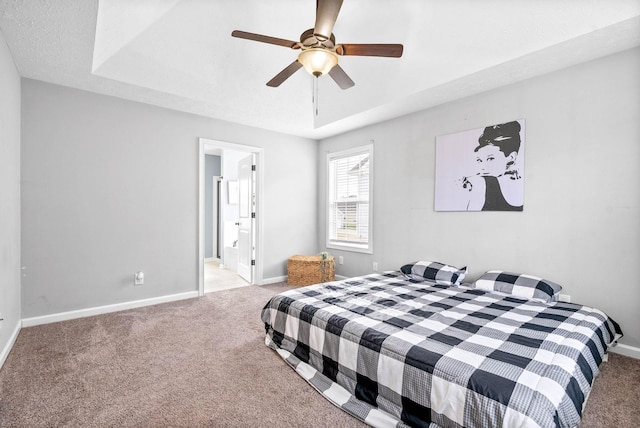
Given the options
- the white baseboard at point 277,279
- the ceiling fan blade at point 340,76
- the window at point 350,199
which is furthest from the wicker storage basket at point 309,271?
the ceiling fan blade at point 340,76

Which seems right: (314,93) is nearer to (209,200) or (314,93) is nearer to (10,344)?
(10,344)

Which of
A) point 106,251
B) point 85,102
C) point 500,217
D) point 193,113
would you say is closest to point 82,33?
point 85,102

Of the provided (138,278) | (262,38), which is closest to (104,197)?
(138,278)

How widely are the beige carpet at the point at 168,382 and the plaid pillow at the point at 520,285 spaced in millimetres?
592

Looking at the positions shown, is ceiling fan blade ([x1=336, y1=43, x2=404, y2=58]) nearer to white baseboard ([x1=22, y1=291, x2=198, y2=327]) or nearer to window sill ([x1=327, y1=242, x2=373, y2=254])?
window sill ([x1=327, y1=242, x2=373, y2=254])

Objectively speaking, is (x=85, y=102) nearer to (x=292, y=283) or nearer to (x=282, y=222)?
(x=282, y=222)

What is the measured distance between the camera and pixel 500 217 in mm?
3107

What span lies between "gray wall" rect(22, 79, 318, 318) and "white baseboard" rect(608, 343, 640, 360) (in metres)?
4.34

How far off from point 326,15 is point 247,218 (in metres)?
3.61

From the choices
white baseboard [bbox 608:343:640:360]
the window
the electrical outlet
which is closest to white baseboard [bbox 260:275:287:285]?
the window

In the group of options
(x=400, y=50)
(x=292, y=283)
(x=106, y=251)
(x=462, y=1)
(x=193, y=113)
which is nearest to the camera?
(x=400, y=50)

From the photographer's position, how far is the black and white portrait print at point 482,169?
298cm

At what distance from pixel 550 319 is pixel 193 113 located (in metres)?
4.28

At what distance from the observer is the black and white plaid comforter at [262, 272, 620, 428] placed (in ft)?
4.38
